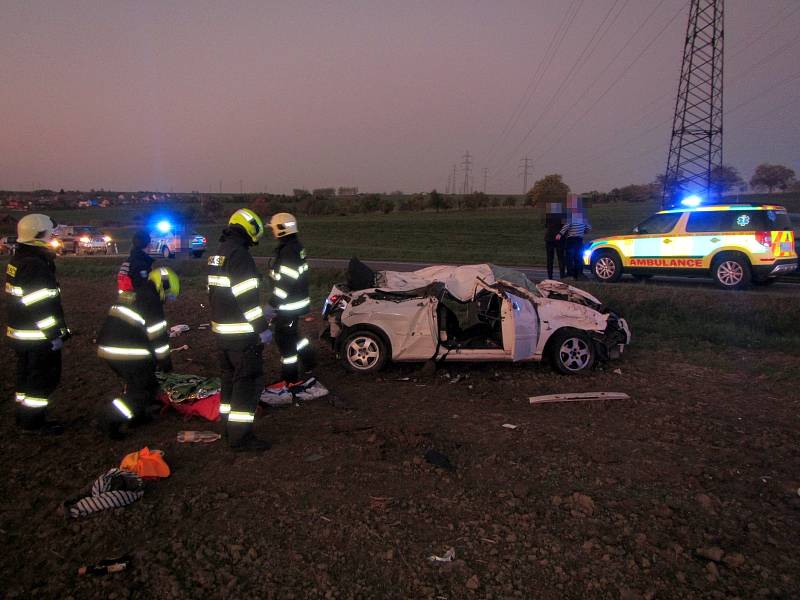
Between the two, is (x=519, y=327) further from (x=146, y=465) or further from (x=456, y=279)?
(x=146, y=465)

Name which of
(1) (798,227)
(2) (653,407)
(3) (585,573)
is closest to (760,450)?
(2) (653,407)

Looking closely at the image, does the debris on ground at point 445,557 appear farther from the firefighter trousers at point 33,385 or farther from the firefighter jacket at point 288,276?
the firefighter trousers at point 33,385

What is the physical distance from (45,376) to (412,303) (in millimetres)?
3863

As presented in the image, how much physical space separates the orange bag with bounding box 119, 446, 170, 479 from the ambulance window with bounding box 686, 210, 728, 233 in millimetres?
11826

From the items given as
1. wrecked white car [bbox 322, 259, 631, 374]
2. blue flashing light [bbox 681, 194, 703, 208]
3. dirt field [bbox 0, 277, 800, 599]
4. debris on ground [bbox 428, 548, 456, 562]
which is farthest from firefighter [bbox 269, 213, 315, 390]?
blue flashing light [bbox 681, 194, 703, 208]

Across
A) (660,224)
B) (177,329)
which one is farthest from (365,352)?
(660,224)

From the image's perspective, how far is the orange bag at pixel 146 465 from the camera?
14.2ft

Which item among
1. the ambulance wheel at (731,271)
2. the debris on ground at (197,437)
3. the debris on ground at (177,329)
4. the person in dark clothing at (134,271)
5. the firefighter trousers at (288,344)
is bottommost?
the debris on ground at (197,437)

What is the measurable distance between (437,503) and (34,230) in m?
4.21

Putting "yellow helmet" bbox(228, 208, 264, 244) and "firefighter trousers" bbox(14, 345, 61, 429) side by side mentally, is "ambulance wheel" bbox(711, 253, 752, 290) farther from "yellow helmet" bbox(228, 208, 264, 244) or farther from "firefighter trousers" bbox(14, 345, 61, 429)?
"firefighter trousers" bbox(14, 345, 61, 429)

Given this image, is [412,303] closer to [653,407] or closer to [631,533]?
[653,407]

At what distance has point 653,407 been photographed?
6.04 m

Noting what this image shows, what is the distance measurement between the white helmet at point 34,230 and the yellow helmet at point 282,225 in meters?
2.09

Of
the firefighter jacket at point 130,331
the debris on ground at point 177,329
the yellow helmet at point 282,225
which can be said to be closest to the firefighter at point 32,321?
the firefighter jacket at point 130,331
